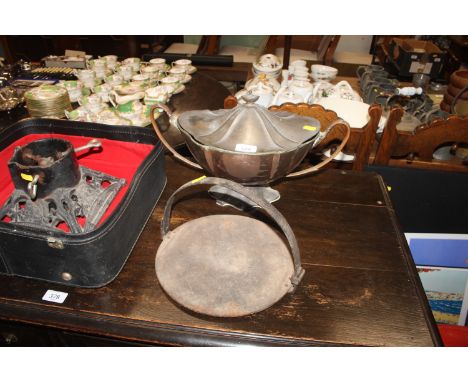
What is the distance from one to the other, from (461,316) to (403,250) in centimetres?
85

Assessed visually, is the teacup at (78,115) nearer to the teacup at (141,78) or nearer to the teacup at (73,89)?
the teacup at (73,89)

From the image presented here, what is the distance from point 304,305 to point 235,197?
1.36ft

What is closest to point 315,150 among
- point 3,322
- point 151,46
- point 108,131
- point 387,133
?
point 387,133

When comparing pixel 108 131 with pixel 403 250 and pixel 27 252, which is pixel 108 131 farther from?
pixel 403 250

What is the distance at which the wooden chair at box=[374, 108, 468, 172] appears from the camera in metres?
1.20

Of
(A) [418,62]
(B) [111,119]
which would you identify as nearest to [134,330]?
(B) [111,119]

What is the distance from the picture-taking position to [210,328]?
76 cm

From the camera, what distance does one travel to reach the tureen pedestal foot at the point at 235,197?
1.09 metres

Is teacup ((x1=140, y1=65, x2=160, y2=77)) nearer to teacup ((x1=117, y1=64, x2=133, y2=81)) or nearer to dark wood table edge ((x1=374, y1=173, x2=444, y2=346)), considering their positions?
teacup ((x1=117, y1=64, x2=133, y2=81))

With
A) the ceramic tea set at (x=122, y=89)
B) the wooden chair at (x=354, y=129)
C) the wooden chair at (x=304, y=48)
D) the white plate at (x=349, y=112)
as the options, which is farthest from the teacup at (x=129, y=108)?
the wooden chair at (x=304, y=48)

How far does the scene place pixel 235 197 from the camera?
1.10 meters

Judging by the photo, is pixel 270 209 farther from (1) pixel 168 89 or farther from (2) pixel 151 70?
(2) pixel 151 70

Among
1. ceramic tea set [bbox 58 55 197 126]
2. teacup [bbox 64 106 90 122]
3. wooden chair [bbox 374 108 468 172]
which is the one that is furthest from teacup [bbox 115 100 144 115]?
wooden chair [bbox 374 108 468 172]

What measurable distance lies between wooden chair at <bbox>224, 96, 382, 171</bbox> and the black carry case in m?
0.49
